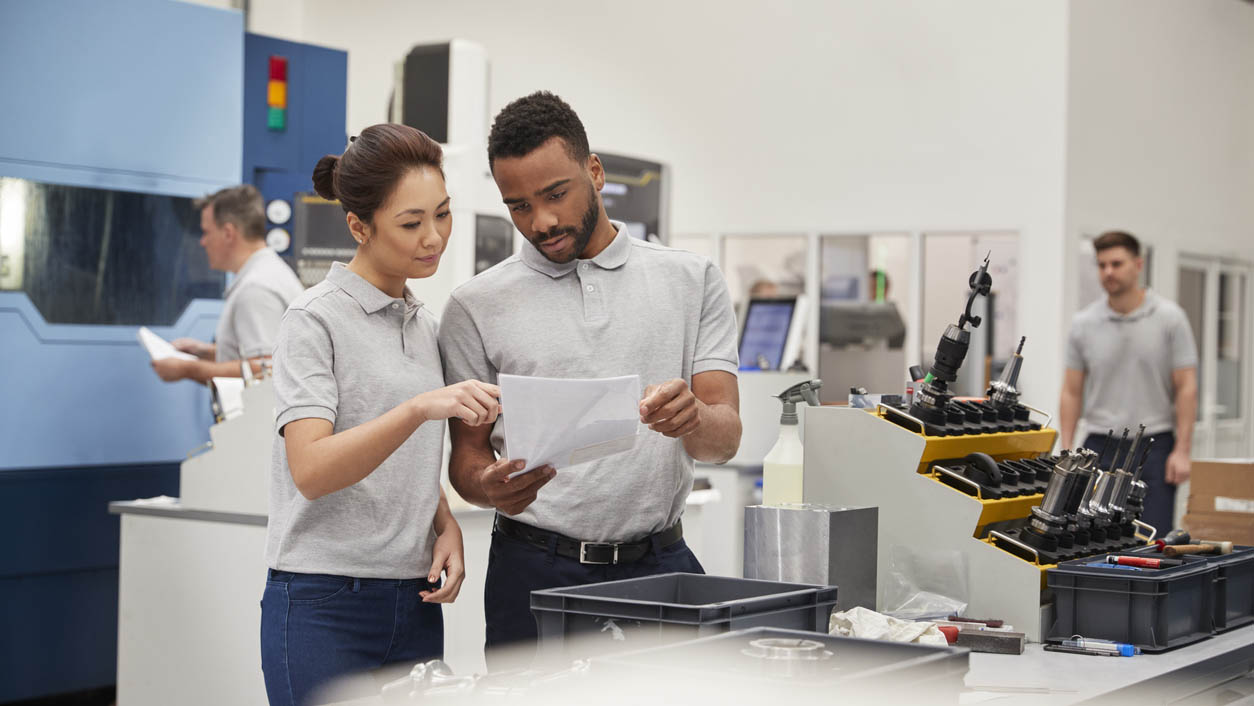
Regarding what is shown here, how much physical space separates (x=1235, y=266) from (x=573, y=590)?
8.71 meters

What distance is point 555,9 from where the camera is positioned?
343 inches

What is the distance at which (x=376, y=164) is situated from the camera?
1863 mm

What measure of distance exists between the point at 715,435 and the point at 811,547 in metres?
0.23

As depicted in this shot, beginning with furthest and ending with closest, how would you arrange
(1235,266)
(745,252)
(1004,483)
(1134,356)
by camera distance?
(1235,266) < (745,252) < (1134,356) < (1004,483)

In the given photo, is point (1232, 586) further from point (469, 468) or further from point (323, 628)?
point (323, 628)

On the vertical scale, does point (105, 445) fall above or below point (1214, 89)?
below

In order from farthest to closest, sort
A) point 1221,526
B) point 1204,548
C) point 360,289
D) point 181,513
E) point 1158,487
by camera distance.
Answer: point 1158,487 → point 181,513 → point 1221,526 → point 1204,548 → point 360,289

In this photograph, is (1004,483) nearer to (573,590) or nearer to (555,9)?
(573,590)

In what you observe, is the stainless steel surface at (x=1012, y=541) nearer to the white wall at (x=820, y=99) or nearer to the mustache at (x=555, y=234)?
the mustache at (x=555, y=234)

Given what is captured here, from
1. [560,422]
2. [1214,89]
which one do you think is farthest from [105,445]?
[1214,89]

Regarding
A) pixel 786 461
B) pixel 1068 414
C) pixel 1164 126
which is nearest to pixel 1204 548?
pixel 786 461

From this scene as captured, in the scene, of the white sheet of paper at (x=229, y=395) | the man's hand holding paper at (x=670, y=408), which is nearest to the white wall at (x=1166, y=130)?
the white sheet of paper at (x=229, y=395)

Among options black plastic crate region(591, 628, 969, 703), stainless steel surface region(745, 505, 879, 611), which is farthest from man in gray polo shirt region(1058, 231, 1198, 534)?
black plastic crate region(591, 628, 969, 703)

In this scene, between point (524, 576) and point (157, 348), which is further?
point (157, 348)
